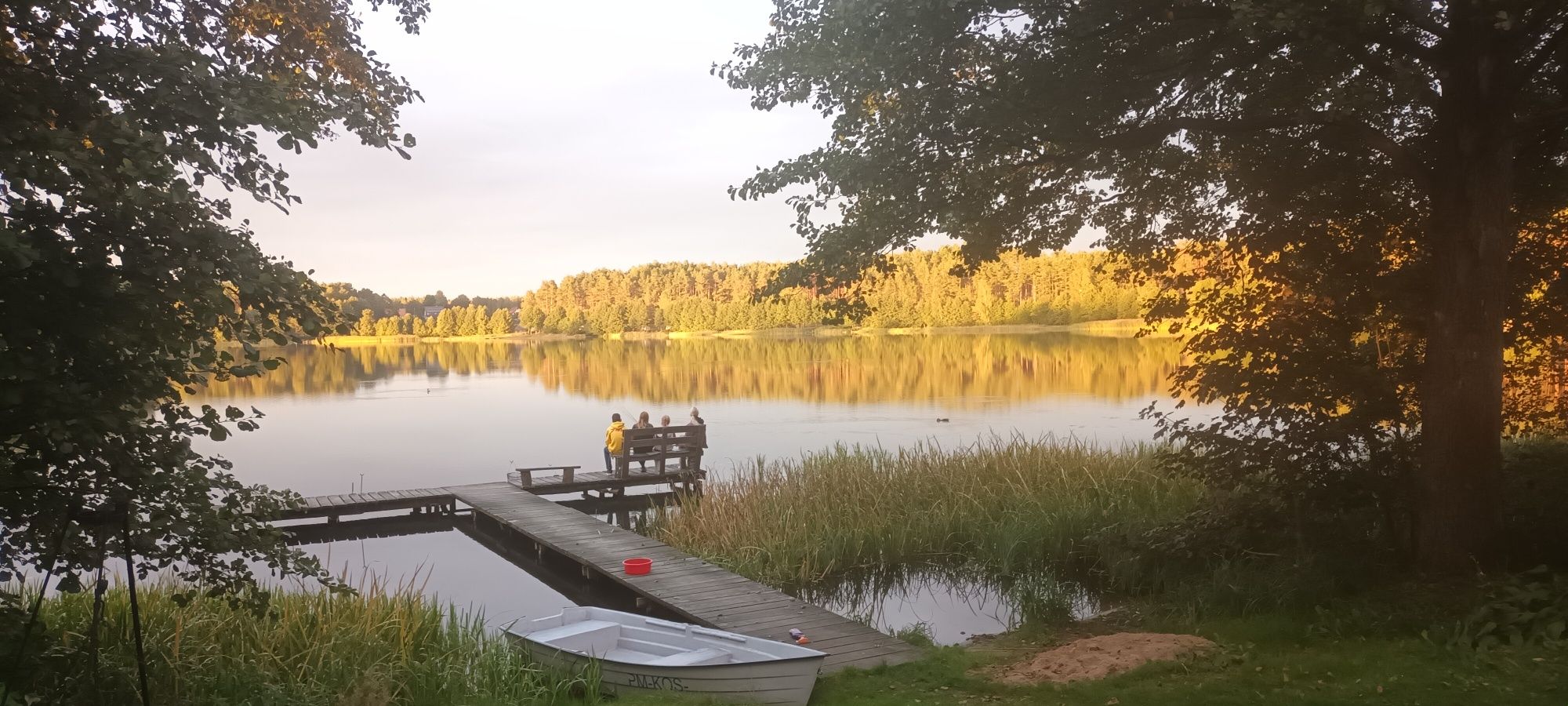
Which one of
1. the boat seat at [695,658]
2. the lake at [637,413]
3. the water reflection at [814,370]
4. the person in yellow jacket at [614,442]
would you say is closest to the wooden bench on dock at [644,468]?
the person in yellow jacket at [614,442]

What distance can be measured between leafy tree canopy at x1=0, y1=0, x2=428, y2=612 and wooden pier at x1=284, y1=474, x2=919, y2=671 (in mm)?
2193

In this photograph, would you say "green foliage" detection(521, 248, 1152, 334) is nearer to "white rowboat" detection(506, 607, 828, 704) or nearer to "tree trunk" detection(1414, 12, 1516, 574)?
"white rowboat" detection(506, 607, 828, 704)

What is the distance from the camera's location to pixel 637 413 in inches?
1444

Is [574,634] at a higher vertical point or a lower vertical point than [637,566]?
higher

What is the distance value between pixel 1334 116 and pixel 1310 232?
4.42 ft

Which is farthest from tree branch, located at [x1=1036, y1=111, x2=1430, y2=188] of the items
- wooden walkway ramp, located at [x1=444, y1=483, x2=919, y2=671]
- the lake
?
the lake

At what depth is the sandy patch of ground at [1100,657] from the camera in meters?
7.23

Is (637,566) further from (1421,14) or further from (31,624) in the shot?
(1421,14)

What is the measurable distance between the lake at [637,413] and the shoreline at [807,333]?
16325mm

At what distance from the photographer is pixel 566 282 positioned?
148500 mm

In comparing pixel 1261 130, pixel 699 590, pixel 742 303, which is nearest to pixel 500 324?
pixel 742 303

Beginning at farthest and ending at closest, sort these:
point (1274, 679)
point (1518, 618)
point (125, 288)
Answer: point (1274, 679) → point (1518, 618) → point (125, 288)

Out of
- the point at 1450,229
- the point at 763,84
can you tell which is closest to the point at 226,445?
the point at 763,84

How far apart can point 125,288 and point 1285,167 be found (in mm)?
8557
